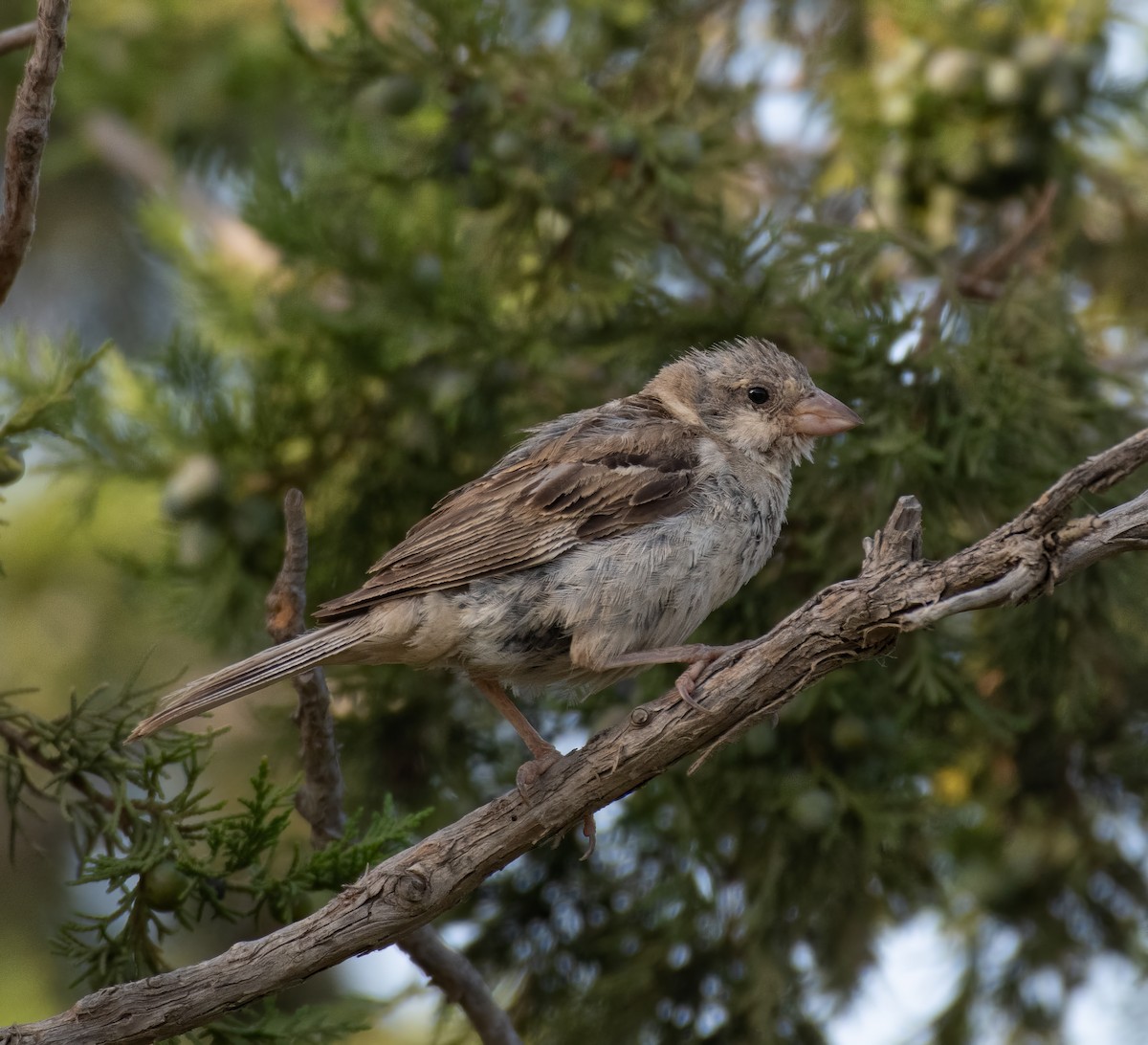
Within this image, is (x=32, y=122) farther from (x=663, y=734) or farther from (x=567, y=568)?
(x=663, y=734)

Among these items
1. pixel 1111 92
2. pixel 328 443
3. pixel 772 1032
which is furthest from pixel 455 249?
pixel 772 1032

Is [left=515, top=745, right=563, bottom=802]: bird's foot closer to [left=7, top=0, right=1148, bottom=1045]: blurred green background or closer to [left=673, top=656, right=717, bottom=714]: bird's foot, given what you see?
[left=673, top=656, right=717, bottom=714]: bird's foot

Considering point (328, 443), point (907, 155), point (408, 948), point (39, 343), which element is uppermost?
point (39, 343)

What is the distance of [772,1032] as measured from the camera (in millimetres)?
4379

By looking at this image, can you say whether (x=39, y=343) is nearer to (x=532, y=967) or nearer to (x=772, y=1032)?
(x=532, y=967)

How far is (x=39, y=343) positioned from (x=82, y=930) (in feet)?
7.77

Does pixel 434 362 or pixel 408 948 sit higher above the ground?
pixel 434 362

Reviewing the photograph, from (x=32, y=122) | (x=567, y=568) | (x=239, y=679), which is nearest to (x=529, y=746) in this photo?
(x=567, y=568)

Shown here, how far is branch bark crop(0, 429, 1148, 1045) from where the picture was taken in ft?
8.82

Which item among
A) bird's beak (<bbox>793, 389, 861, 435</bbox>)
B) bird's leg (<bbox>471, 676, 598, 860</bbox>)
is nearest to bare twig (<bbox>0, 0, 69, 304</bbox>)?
bird's leg (<bbox>471, 676, 598, 860</bbox>)

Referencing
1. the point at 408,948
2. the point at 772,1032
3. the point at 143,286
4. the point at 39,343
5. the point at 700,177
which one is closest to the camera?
the point at 408,948

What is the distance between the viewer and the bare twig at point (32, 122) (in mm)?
3039

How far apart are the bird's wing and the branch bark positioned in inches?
31.0

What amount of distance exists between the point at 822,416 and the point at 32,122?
7.56 ft
